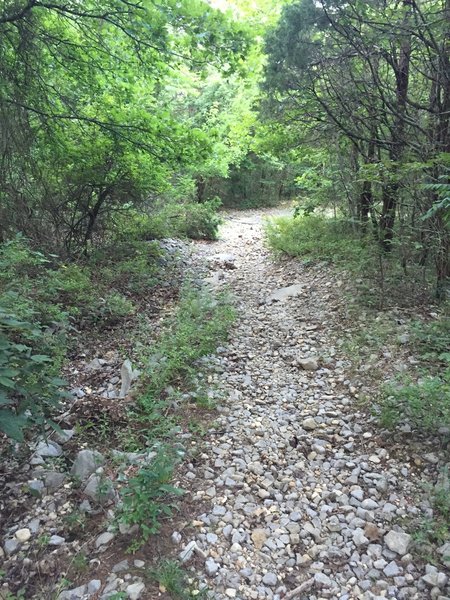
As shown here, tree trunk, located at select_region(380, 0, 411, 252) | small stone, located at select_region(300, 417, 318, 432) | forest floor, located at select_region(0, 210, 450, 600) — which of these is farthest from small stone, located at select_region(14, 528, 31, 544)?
tree trunk, located at select_region(380, 0, 411, 252)

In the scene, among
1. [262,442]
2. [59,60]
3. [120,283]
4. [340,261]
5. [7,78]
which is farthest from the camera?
[340,261]

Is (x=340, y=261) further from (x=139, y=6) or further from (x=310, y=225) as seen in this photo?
(x=139, y=6)

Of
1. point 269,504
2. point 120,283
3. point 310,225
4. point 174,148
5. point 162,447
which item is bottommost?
point 269,504

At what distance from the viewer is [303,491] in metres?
3.36

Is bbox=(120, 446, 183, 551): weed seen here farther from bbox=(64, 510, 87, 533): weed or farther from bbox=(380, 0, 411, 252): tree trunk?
bbox=(380, 0, 411, 252): tree trunk

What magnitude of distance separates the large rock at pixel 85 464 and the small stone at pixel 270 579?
1580 mm

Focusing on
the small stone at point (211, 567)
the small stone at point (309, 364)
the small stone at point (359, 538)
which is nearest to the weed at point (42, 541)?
the small stone at point (211, 567)

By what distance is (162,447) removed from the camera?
136 inches

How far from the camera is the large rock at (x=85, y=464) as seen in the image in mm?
3283

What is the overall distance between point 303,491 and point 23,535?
2142 millimetres

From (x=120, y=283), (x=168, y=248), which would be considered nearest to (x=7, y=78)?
(x=120, y=283)

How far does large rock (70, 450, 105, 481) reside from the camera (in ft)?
10.8

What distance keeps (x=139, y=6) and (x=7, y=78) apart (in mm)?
2219

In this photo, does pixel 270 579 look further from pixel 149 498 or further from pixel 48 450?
pixel 48 450
